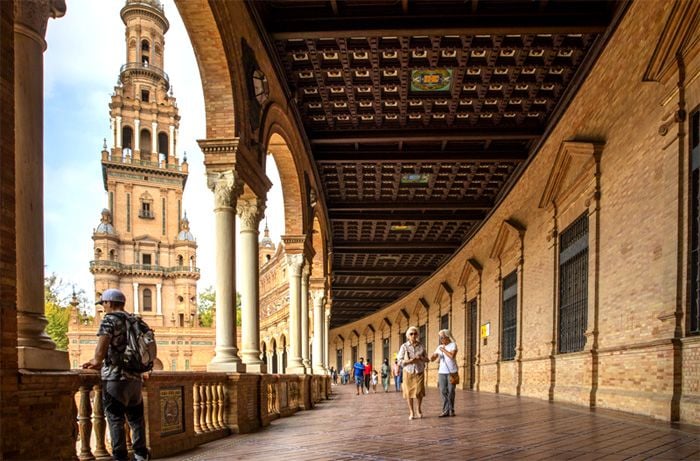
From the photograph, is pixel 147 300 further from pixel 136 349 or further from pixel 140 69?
pixel 136 349

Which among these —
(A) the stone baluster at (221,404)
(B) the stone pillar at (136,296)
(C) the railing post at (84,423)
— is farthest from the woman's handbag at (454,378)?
(B) the stone pillar at (136,296)

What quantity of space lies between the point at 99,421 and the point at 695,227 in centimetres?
761

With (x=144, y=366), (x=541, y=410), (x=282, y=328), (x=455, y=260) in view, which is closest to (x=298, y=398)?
(x=541, y=410)

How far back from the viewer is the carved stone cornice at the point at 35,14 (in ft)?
15.2

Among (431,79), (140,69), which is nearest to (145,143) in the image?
(140,69)

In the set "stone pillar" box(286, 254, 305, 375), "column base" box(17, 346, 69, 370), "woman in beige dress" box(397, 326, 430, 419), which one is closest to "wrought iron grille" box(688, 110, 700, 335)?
"woman in beige dress" box(397, 326, 430, 419)

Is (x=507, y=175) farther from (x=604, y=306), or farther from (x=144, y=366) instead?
(x=144, y=366)

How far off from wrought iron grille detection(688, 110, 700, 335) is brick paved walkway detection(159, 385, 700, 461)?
1.51 meters

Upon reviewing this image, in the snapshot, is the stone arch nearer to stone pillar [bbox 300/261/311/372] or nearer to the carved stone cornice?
the carved stone cornice

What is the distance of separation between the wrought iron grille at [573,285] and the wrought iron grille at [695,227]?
4535 millimetres

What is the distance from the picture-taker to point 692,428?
7.50 m

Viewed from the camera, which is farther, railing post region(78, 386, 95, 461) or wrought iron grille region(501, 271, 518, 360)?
wrought iron grille region(501, 271, 518, 360)

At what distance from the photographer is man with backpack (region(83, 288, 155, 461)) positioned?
4.91m

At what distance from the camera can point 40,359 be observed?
445 cm
